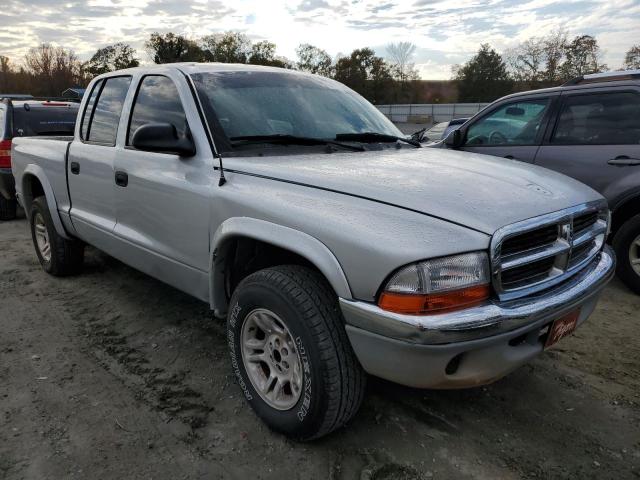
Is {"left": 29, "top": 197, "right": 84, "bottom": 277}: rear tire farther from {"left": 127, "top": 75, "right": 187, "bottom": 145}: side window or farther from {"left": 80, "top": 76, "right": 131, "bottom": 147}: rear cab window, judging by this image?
{"left": 127, "top": 75, "right": 187, "bottom": 145}: side window

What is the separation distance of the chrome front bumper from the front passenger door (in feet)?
10.5

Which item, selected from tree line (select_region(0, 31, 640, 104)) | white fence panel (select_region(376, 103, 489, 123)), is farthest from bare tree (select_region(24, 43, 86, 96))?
white fence panel (select_region(376, 103, 489, 123))

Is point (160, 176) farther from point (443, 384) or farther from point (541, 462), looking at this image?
point (541, 462)

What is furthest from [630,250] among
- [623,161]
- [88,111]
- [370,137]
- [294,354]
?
[88,111]

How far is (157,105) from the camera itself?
130 inches

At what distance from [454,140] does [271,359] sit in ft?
11.5

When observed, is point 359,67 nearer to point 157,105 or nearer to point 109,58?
point 109,58

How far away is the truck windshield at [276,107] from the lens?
2.93 m

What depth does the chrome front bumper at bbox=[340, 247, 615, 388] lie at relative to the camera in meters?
1.88

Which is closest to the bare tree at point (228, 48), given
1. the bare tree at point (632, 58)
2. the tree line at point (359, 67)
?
→ the tree line at point (359, 67)

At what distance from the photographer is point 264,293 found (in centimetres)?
233

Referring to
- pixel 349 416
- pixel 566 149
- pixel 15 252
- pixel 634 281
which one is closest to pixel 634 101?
pixel 566 149

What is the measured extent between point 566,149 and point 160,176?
370 cm

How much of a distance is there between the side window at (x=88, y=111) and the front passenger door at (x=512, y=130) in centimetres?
369
